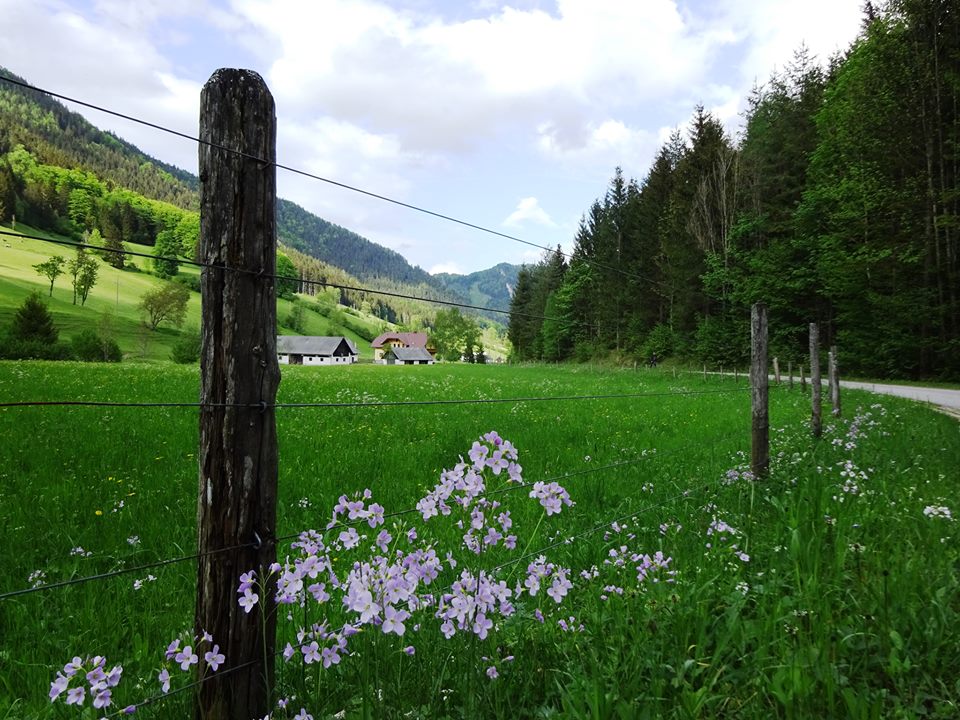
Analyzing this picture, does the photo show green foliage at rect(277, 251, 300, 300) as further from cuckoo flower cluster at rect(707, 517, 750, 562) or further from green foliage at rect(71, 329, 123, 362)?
green foliage at rect(71, 329, 123, 362)

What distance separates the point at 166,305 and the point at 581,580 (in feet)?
318

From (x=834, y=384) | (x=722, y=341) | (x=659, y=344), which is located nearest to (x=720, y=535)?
(x=834, y=384)

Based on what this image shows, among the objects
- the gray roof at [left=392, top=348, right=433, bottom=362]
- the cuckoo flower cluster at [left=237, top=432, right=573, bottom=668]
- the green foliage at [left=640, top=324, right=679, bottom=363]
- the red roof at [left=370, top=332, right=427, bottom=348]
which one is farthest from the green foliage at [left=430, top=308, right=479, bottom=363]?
the cuckoo flower cluster at [left=237, top=432, right=573, bottom=668]

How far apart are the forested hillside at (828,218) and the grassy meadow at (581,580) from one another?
28.5 ft

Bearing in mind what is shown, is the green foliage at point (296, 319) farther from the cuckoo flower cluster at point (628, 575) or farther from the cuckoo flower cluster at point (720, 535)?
the cuckoo flower cluster at point (628, 575)

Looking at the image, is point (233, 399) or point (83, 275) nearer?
point (233, 399)

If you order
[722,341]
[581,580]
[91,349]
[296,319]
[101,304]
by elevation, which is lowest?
[581,580]

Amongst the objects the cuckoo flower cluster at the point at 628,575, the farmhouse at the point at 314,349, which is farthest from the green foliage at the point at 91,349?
the farmhouse at the point at 314,349

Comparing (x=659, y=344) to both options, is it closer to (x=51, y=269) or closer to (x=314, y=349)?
(x=51, y=269)

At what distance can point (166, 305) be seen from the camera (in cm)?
8444

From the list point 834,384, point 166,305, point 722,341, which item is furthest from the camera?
point 166,305

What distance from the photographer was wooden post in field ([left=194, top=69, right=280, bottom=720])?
79.7 inches

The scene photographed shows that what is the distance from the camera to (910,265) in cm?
2300

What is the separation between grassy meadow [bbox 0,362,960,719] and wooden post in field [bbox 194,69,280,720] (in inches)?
9.2
